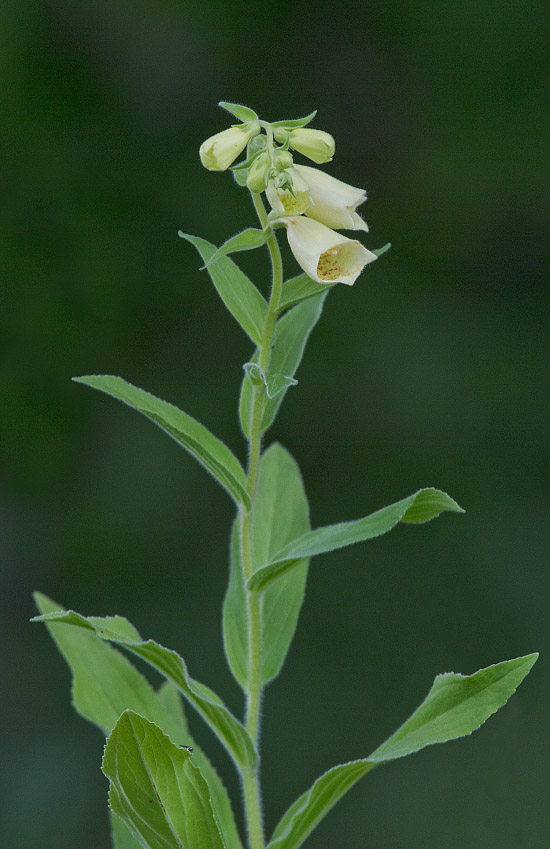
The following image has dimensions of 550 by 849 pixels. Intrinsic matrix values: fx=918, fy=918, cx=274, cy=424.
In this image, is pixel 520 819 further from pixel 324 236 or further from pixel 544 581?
pixel 324 236

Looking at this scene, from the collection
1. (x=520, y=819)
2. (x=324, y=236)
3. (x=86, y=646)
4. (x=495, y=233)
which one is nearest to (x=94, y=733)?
(x=520, y=819)

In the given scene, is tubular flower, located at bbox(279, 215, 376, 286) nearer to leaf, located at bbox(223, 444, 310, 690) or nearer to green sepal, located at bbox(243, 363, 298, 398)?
green sepal, located at bbox(243, 363, 298, 398)

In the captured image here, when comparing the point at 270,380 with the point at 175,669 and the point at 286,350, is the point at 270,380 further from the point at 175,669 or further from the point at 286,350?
the point at 175,669

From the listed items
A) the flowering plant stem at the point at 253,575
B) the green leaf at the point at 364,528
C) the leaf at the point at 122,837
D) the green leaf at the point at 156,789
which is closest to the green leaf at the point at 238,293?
the flowering plant stem at the point at 253,575

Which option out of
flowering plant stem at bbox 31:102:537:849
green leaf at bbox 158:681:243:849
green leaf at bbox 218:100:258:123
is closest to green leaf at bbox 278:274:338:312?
flowering plant stem at bbox 31:102:537:849

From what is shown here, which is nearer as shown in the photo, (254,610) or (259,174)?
(259,174)

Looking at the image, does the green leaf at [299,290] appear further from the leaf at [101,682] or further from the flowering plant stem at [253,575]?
the leaf at [101,682]

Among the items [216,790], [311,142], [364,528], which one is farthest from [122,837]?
[311,142]
